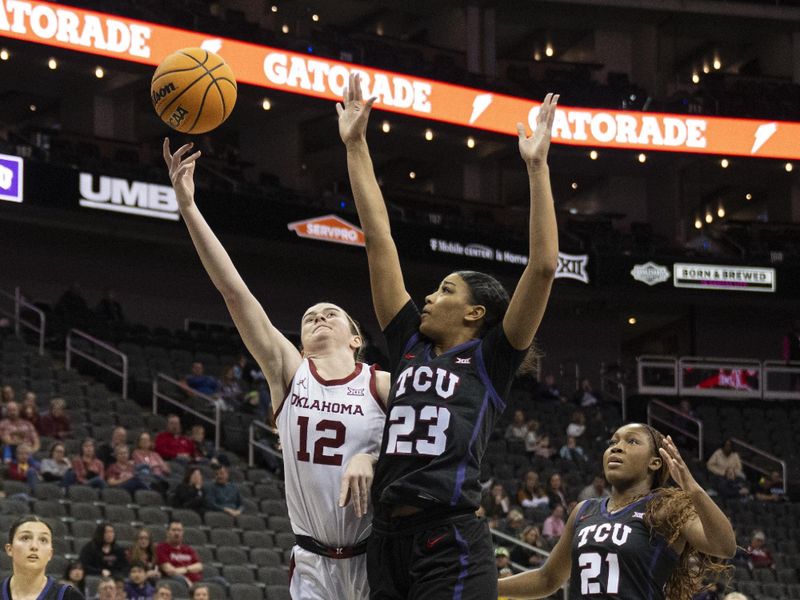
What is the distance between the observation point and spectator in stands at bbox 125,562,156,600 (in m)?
11.3

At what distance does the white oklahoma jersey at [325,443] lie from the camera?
4602mm

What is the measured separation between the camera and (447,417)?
426cm

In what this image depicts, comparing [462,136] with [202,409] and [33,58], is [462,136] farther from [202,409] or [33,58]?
[202,409]

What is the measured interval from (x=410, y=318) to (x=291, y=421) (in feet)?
1.89

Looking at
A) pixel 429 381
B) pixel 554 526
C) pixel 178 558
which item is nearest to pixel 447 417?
pixel 429 381

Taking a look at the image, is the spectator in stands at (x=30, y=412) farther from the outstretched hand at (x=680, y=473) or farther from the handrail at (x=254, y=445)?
the outstretched hand at (x=680, y=473)

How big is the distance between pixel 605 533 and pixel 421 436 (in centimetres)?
145

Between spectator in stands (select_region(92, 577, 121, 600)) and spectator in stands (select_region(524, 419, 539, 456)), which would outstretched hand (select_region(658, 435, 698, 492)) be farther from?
spectator in stands (select_region(524, 419, 539, 456))

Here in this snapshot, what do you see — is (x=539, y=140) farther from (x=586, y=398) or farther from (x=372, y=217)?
(x=586, y=398)

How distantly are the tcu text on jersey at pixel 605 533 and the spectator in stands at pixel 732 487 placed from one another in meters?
17.1

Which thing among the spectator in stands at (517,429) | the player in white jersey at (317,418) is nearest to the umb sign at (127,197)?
the spectator in stands at (517,429)

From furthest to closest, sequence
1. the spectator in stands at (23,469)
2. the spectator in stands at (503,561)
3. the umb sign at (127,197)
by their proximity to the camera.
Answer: the umb sign at (127,197), the spectator in stands at (23,469), the spectator in stands at (503,561)

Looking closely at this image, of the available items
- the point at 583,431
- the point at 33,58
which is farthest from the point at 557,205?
the point at 33,58

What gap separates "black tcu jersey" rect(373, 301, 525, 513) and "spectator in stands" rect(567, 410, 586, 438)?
17531 millimetres
